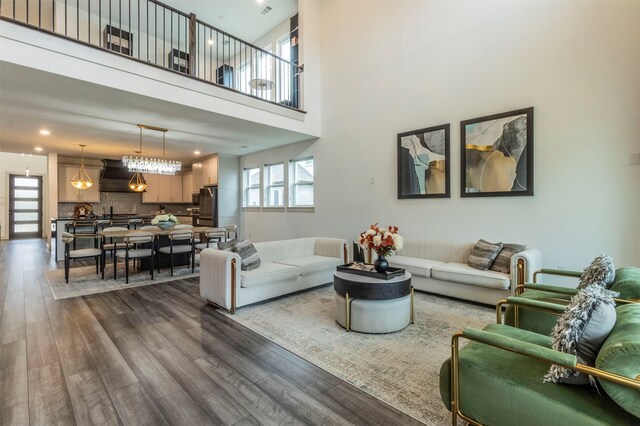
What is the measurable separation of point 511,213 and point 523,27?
257cm

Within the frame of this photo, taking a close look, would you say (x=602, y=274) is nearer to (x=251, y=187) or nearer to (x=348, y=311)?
A: (x=348, y=311)

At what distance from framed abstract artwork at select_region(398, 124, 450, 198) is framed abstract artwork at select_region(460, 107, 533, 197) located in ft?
0.94

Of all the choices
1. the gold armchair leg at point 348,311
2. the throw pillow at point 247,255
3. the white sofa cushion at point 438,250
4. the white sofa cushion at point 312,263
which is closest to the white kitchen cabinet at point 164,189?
the white sofa cushion at point 312,263

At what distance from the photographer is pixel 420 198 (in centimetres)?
525

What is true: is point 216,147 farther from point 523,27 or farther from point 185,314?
point 523,27

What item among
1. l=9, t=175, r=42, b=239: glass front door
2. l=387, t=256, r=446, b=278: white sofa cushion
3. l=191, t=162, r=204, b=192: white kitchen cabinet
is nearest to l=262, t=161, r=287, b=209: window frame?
l=191, t=162, r=204, b=192: white kitchen cabinet

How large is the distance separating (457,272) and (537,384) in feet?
9.06

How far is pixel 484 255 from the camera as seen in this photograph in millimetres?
4090

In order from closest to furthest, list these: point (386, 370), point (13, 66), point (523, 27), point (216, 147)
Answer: point (386, 370), point (13, 66), point (523, 27), point (216, 147)

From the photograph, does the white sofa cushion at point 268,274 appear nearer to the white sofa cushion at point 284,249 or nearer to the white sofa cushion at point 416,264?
the white sofa cushion at point 284,249

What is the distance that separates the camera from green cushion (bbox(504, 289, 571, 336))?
2275 mm

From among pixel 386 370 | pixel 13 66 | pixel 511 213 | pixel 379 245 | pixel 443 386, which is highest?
pixel 13 66

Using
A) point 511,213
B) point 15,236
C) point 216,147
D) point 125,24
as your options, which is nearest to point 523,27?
point 511,213

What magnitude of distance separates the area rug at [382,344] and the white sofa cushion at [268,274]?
1.03 ft
